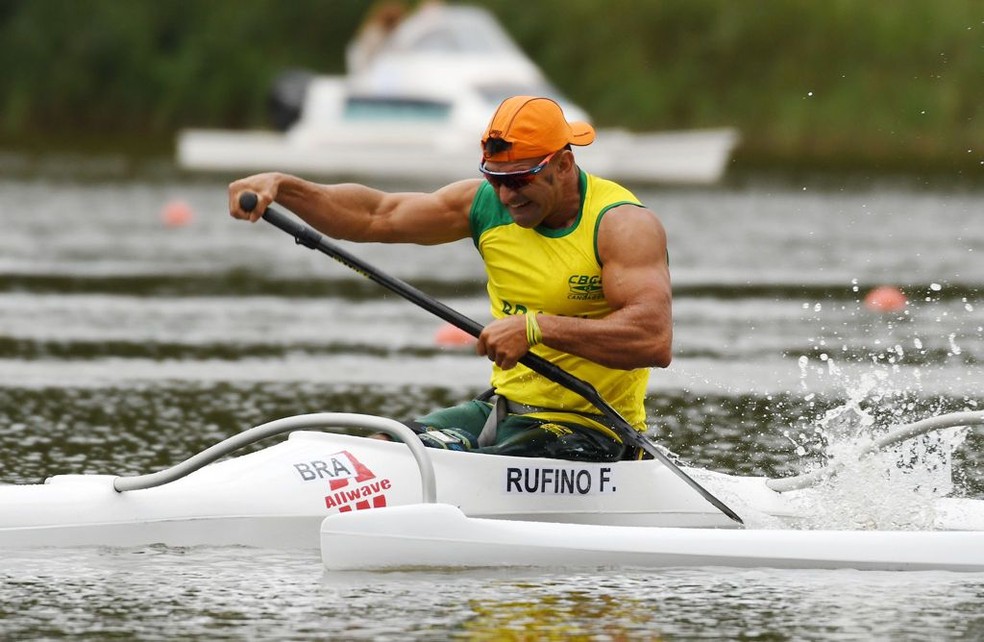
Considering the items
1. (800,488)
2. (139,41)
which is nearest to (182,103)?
(139,41)

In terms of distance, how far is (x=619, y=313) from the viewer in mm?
6957

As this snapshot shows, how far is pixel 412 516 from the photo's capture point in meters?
6.88

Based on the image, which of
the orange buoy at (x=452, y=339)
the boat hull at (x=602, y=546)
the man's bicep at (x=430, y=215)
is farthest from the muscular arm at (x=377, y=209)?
the orange buoy at (x=452, y=339)

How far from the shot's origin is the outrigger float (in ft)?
22.8

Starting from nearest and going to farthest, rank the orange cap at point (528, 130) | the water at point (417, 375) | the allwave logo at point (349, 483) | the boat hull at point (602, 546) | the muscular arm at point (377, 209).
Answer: the water at point (417, 375), the boat hull at point (602, 546), the orange cap at point (528, 130), the allwave logo at point (349, 483), the muscular arm at point (377, 209)

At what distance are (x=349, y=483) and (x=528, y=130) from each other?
133cm

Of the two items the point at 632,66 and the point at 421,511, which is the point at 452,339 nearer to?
the point at 421,511

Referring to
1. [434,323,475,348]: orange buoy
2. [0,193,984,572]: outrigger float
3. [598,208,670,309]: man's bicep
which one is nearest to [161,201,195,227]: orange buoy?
[434,323,475,348]: orange buoy

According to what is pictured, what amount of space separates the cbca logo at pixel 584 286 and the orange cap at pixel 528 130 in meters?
0.44

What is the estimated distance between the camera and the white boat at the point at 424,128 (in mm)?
29656

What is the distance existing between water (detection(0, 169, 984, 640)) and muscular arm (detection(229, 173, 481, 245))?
1.22 metres

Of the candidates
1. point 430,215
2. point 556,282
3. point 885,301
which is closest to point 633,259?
point 556,282

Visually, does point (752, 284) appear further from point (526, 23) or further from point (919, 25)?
point (526, 23)

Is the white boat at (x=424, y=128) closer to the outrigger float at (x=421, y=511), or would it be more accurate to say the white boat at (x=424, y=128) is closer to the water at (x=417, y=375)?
the water at (x=417, y=375)
